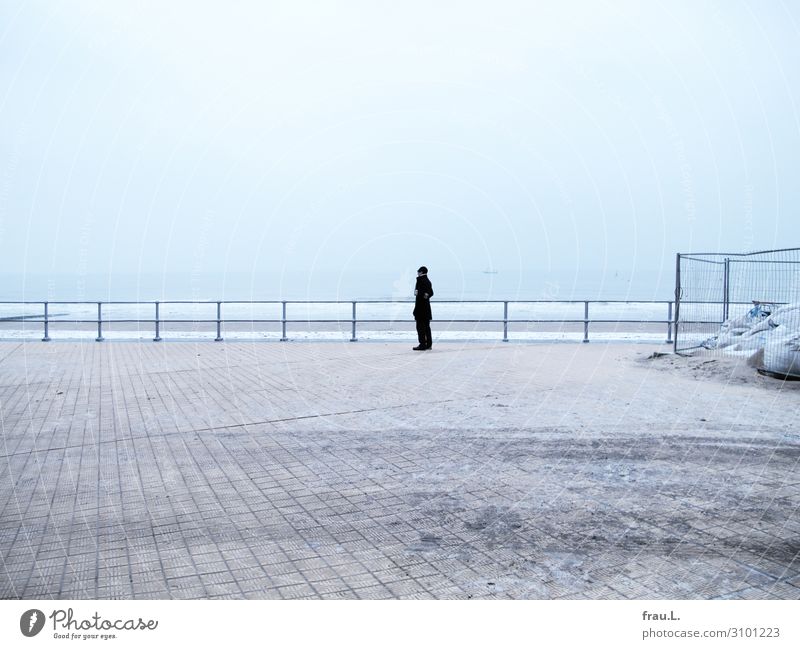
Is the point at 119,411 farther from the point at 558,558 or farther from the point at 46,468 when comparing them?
the point at 558,558

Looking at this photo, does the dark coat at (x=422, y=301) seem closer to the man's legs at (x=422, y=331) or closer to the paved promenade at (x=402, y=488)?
the man's legs at (x=422, y=331)

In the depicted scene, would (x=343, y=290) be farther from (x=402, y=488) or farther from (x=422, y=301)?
(x=402, y=488)

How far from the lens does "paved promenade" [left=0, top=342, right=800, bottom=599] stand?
3.66 meters

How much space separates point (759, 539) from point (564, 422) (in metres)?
3.60

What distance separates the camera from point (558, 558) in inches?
153

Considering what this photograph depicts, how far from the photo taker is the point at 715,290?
14.3 m

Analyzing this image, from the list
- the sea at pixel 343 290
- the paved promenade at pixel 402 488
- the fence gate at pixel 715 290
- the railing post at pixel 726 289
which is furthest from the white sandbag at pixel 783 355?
the sea at pixel 343 290
